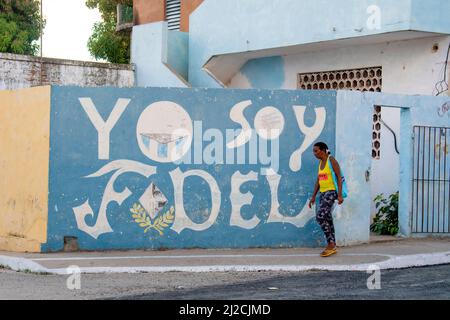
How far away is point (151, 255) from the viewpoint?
1181 centimetres

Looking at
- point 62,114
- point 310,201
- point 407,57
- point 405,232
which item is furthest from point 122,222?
point 407,57

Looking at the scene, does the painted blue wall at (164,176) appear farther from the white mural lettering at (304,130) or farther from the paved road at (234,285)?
the paved road at (234,285)

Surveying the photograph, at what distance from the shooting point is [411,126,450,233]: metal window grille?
45.9ft

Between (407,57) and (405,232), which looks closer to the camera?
(405,232)

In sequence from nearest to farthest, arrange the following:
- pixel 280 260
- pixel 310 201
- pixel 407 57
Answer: pixel 280 260
pixel 310 201
pixel 407 57

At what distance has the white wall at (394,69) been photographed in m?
15.2

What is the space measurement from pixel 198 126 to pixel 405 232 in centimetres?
408

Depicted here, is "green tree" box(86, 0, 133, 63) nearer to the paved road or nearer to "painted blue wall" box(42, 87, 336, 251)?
"painted blue wall" box(42, 87, 336, 251)

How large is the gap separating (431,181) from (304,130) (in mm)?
2796

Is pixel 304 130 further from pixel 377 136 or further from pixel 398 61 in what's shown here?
pixel 398 61

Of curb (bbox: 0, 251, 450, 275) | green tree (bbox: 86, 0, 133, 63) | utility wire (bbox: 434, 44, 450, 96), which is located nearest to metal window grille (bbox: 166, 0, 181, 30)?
green tree (bbox: 86, 0, 133, 63)

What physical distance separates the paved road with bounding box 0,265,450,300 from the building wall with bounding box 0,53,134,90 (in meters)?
8.42

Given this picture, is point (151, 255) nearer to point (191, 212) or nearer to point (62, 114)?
point (191, 212)

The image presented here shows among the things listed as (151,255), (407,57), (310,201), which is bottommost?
(151,255)
